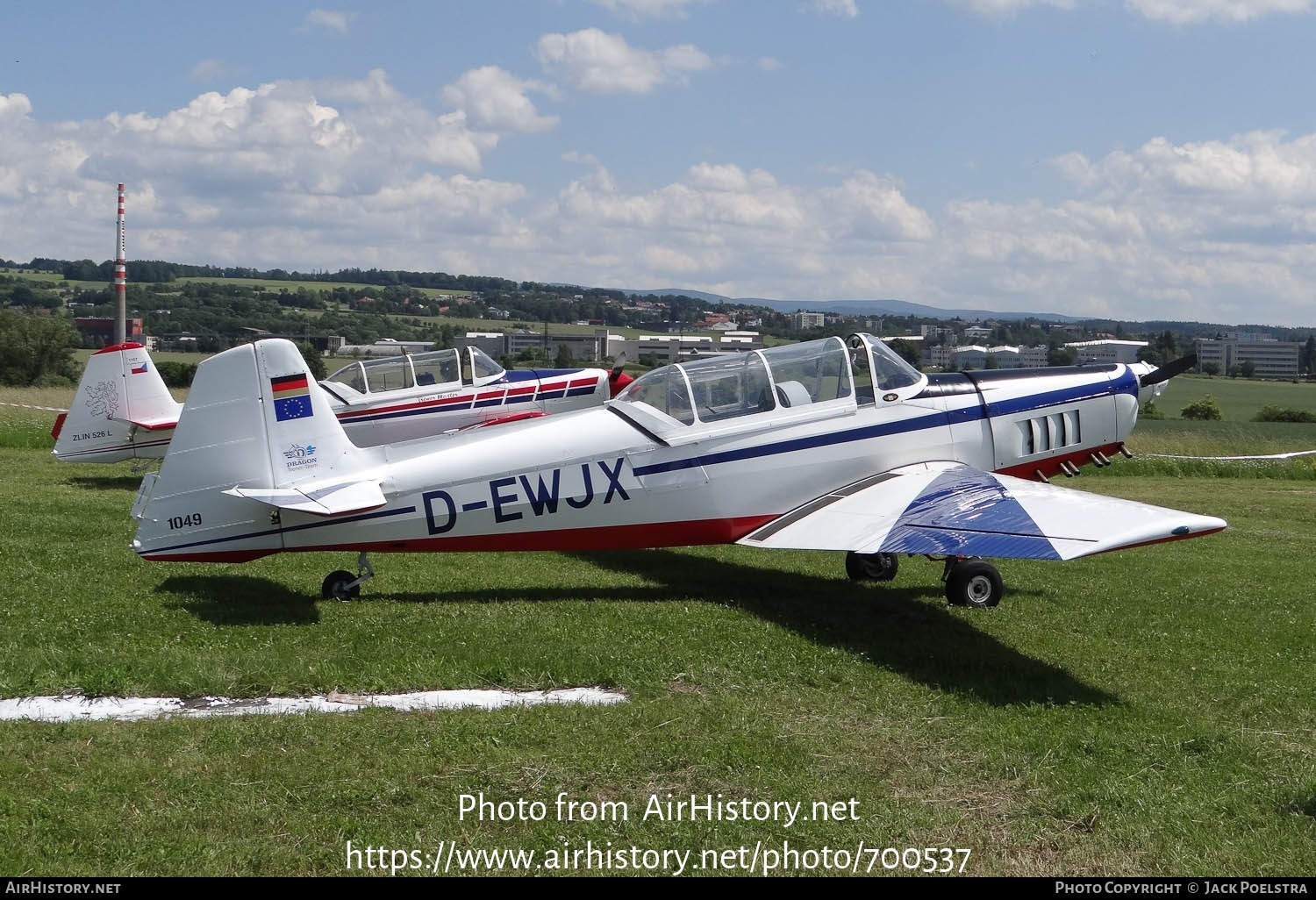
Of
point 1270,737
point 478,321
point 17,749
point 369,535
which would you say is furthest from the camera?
point 478,321

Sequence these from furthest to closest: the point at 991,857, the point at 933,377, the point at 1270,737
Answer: the point at 933,377
the point at 1270,737
the point at 991,857

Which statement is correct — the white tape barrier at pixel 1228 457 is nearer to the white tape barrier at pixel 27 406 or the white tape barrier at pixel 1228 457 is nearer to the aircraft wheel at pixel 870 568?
the aircraft wheel at pixel 870 568

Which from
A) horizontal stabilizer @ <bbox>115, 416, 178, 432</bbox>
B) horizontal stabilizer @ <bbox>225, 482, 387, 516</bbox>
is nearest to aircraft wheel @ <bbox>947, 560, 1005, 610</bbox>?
horizontal stabilizer @ <bbox>225, 482, 387, 516</bbox>

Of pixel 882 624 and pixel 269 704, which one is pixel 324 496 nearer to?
pixel 269 704

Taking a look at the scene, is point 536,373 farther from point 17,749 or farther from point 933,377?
point 17,749

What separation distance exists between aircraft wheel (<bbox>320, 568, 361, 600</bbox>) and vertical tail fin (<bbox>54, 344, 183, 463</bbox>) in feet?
29.3

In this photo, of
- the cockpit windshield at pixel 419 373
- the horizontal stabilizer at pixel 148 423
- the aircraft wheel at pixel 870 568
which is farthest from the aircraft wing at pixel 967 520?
the horizontal stabilizer at pixel 148 423

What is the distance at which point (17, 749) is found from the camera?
4934 mm

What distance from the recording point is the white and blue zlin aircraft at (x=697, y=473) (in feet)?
24.6

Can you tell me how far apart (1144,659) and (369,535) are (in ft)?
17.3

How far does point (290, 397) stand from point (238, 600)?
1.49 metres

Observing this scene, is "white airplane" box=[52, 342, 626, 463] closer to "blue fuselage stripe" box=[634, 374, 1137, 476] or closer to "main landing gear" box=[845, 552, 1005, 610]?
"blue fuselage stripe" box=[634, 374, 1137, 476]

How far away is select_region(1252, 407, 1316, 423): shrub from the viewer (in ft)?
128

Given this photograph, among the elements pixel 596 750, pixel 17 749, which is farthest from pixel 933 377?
pixel 17 749
